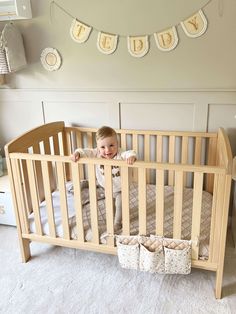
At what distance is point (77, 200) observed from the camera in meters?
1.76

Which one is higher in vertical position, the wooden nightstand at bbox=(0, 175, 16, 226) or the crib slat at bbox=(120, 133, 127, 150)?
the crib slat at bbox=(120, 133, 127, 150)

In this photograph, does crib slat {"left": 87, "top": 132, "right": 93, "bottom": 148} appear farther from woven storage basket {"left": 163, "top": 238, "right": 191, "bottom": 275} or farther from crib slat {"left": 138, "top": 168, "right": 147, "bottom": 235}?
woven storage basket {"left": 163, "top": 238, "right": 191, "bottom": 275}

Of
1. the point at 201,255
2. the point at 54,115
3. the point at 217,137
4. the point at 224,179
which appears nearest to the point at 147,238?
the point at 201,255

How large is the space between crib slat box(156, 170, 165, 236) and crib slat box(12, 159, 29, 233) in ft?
2.67

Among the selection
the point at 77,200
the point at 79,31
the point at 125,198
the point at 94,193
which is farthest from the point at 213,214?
the point at 79,31

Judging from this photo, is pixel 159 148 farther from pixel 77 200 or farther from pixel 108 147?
pixel 77 200

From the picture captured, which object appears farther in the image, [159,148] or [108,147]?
[159,148]

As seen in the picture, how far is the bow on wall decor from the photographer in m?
1.95

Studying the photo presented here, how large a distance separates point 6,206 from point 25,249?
47 cm

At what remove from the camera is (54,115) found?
97.8 inches

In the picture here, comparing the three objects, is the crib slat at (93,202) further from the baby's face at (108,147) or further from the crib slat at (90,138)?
the crib slat at (90,138)

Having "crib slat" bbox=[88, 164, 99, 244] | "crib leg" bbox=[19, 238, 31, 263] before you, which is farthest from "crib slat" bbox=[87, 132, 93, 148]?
"crib leg" bbox=[19, 238, 31, 263]

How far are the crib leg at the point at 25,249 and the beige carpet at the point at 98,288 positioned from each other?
3 centimetres

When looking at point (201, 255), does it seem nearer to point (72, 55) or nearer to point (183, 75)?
point (183, 75)
